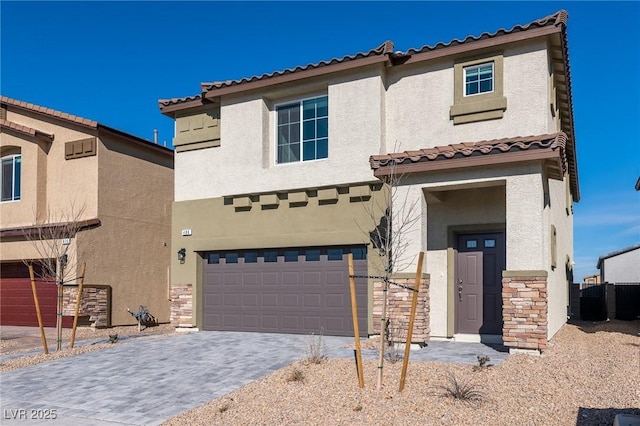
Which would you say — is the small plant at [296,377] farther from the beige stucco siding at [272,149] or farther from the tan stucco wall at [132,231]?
the tan stucco wall at [132,231]

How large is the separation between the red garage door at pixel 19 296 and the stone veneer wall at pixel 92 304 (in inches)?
54.5

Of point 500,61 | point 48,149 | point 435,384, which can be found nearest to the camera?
point 435,384

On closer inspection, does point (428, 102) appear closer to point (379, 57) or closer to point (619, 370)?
point (379, 57)

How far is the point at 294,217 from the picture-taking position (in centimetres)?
1470

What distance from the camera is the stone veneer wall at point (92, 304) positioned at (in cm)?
1717

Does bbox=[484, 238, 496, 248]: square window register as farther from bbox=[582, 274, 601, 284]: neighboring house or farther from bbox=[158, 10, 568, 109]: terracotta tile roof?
bbox=[582, 274, 601, 284]: neighboring house

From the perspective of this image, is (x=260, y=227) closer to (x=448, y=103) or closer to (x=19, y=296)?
(x=448, y=103)

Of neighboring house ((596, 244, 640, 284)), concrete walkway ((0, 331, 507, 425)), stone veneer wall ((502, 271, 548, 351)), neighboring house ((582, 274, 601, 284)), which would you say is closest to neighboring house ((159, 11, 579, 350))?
stone veneer wall ((502, 271, 548, 351))

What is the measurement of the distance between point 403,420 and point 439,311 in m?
6.50

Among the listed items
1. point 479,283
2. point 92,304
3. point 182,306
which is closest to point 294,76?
point 479,283

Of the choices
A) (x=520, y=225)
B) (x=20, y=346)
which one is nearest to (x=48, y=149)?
(x=20, y=346)

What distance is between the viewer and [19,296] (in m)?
19.5

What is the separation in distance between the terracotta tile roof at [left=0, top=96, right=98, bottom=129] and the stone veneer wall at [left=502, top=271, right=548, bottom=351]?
539 inches

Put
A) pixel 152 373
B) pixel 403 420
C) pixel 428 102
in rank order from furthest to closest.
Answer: pixel 428 102, pixel 152 373, pixel 403 420
